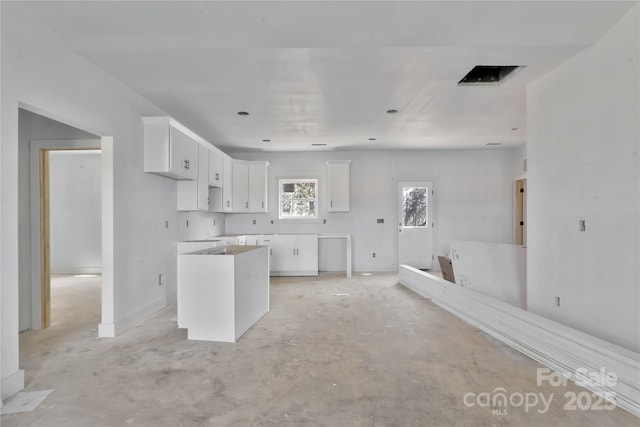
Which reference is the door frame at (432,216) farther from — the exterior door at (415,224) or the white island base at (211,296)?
the white island base at (211,296)

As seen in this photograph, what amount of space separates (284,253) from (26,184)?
4013mm

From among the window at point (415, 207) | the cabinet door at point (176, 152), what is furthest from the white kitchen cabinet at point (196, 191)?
the window at point (415, 207)

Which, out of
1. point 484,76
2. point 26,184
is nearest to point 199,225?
point 26,184

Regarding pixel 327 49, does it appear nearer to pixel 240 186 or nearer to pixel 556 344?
pixel 556 344

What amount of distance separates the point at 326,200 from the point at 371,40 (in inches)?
181

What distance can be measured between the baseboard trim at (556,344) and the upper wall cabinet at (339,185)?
3.28 m

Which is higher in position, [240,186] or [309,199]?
[240,186]

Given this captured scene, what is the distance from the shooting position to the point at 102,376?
93.9 inches

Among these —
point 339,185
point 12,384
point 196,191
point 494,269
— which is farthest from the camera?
point 339,185

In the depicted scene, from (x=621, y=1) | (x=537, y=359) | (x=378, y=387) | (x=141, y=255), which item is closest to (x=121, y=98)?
(x=141, y=255)

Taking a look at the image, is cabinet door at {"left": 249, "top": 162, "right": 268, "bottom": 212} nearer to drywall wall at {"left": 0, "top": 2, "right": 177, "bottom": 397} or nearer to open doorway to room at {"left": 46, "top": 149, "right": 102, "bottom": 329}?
drywall wall at {"left": 0, "top": 2, "right": 177, "bottom": 397}

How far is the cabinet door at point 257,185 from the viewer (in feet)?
21.8

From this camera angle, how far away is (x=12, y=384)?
2104 millimetres

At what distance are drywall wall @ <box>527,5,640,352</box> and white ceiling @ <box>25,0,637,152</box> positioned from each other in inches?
9.7
